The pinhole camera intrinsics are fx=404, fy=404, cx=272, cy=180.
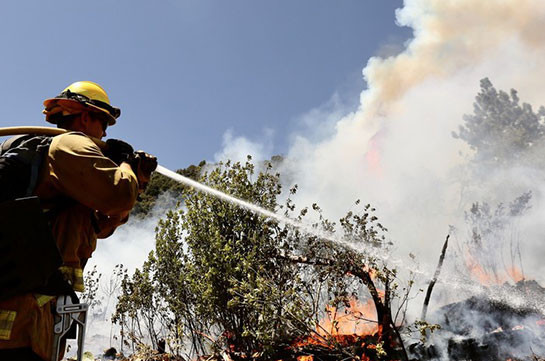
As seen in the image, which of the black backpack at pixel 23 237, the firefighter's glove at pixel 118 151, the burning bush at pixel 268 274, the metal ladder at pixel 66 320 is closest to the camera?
the black backpack at pixel 23 237

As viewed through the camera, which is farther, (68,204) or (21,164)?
(68,204)

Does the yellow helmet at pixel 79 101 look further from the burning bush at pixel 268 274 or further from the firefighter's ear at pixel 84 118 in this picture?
the burning bush at pixel 268 274

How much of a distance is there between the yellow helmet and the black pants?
1049mm

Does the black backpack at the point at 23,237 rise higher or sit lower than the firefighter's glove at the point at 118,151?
lower

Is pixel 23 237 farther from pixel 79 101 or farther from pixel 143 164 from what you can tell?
pixel 79 101

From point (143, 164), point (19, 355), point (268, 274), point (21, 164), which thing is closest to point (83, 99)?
point (143, 164)

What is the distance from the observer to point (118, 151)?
1884 mm

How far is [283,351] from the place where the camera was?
7266mm

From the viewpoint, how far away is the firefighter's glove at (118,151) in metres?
1.87

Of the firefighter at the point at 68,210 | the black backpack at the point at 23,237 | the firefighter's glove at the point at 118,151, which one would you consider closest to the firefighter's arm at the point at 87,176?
the firefighter at the point at 68,210

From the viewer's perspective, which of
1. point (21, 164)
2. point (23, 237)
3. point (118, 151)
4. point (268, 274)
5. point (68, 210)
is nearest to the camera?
point (23, 237)

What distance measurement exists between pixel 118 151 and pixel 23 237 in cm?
61

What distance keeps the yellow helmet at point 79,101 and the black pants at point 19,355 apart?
41.3 inches

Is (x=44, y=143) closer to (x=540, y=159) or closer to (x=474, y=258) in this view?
(x=474, y=258)
